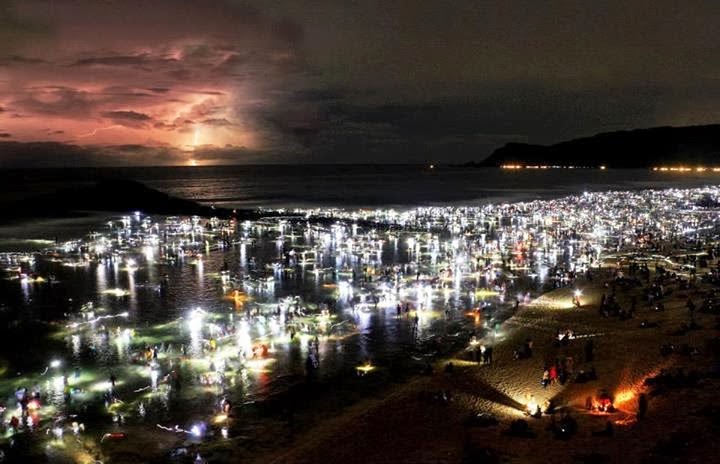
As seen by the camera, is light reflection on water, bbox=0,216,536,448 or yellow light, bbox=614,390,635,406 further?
light reflection on water, bbox=0,216,536,448

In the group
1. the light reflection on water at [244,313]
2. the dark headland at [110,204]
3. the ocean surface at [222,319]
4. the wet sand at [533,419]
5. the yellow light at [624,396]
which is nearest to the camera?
the wet sand at [533,419]

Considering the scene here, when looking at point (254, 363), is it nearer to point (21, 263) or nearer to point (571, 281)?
point (571, 281)

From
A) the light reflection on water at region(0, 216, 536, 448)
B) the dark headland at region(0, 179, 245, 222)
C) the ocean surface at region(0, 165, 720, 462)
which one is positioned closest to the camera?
the ocean surface at region(0, 165, 720, 462)

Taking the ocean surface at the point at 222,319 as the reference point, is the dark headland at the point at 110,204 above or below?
above

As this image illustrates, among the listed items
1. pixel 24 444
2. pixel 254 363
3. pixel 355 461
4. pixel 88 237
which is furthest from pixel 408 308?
pixel 88 237

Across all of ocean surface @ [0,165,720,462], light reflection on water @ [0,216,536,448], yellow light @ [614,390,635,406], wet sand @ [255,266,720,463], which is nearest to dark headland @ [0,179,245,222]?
ocean surface @ [0,165,720,462]

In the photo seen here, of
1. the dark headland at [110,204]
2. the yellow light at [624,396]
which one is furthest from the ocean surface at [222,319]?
the dark headland at [110,204]

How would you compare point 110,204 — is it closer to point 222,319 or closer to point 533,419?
point 222,319

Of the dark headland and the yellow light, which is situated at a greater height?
the dark headland

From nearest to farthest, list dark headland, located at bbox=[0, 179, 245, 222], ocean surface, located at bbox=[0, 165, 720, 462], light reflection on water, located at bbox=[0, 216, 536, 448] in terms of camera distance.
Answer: ocean surface, located at bbox=[0, 165, 720, 462]
light reflection on water, located at bbox=[0, 216, 536, 448]
dark headland, located at bbox=[0, 179, 245, 222]

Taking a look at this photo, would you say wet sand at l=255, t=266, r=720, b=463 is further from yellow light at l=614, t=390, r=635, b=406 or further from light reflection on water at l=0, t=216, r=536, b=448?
light reflection on water at l=0, t=216, r=536, b=448

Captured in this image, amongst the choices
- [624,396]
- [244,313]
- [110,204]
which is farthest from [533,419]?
[110,204]

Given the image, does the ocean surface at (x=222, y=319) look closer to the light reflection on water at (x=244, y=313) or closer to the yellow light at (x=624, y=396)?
the light reflection on water at (x=244, y=313)
